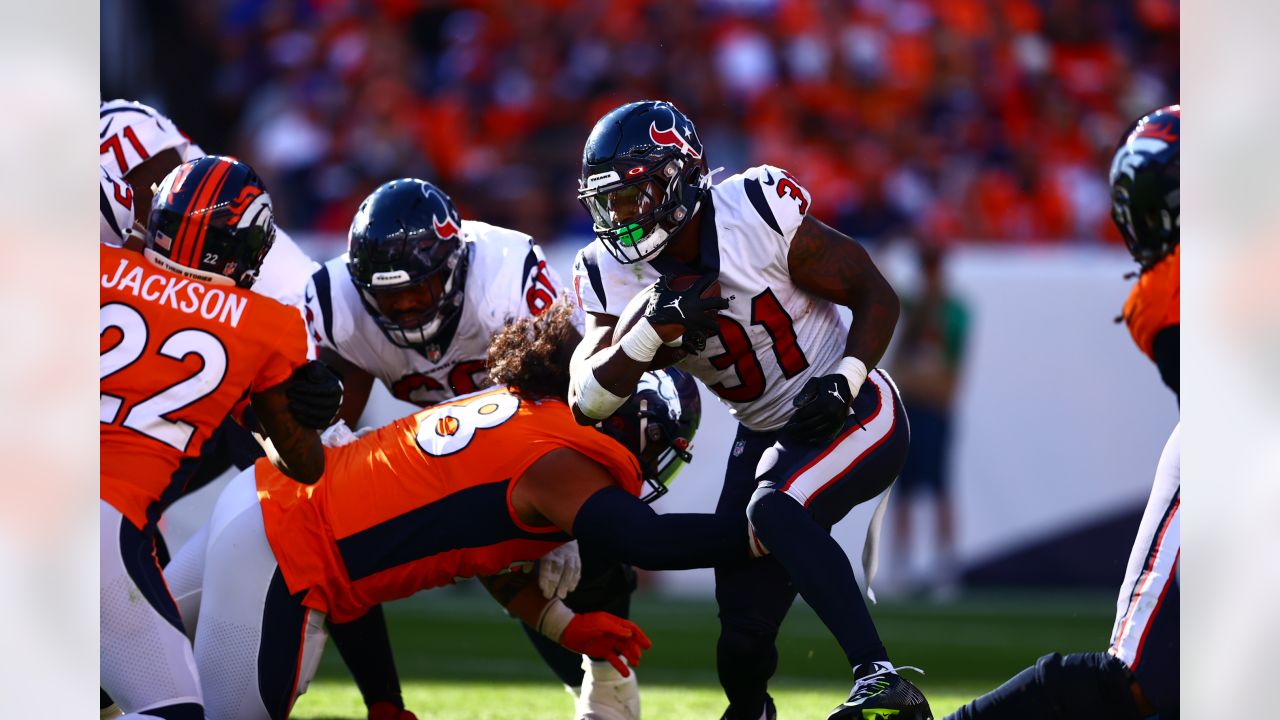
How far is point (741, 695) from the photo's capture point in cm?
368

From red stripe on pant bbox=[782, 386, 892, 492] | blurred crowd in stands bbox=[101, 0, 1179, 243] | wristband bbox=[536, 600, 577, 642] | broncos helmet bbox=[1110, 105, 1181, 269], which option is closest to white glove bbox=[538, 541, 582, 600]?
wristband bbox=[536, 600, 577, 642]

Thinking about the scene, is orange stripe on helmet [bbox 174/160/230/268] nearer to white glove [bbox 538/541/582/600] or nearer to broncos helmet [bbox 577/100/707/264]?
broncos helmet [bbox 577/100/707/264]

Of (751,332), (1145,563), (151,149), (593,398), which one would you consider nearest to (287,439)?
(593,398)

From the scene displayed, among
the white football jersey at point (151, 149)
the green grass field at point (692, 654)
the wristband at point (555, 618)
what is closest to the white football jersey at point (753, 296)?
the wristband at point (555, 618)

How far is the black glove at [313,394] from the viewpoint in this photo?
3377mm

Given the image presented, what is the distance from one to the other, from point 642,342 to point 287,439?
849mm

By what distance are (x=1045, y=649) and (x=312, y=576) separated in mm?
3551

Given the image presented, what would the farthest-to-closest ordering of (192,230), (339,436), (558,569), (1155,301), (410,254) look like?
(410,254), (339,436), (558,569), (192,230), (1155,301)

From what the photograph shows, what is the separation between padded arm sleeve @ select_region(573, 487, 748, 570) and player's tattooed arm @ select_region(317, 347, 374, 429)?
1.25 metres

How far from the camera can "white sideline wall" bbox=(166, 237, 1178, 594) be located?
7977mm

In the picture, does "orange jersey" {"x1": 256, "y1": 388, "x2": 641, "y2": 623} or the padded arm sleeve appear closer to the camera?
the padded arm sleeve

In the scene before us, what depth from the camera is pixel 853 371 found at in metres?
3.47

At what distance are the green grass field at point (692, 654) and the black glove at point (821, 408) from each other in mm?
1208

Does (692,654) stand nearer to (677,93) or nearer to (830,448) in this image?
(830,448)
